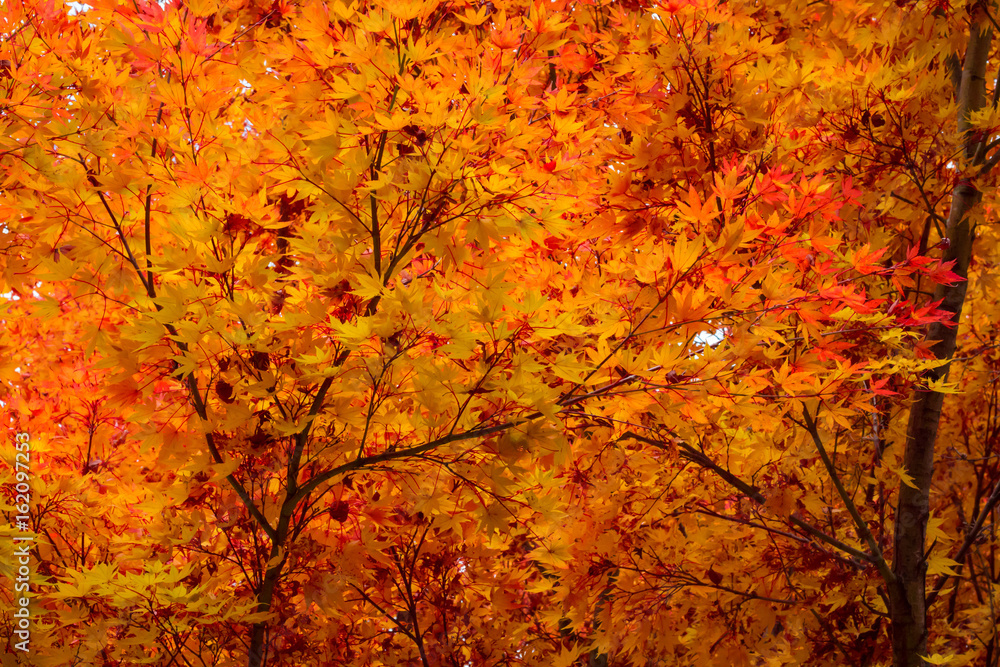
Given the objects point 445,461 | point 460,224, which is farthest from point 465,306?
point 445,461

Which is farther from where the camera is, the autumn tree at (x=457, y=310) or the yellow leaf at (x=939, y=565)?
the yellow leaf at (x=939, y=565)

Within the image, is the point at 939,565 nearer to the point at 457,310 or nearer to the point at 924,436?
the point at 924,436

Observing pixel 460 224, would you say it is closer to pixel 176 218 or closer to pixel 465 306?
pixel 465 306

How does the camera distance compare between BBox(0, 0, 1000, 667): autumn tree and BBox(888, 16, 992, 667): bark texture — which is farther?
BBox(888, 16, 992, 667): bark texture

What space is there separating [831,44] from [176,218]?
338cm

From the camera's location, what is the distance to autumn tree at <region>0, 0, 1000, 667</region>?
2.12m

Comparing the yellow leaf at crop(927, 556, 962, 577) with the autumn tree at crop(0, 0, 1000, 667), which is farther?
the yellow leaf at crop(927, 556, 962, 577)

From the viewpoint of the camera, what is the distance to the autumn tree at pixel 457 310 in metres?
2.12

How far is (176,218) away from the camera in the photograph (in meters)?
2.27

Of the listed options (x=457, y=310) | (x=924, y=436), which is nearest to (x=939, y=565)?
(x=924, y=436)

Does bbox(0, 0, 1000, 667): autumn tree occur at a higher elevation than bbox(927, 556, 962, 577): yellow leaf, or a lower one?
higher

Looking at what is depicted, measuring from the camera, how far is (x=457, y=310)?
2.35 metres

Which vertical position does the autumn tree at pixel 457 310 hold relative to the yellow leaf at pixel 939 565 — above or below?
above

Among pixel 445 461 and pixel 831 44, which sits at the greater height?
pixel 831 44
